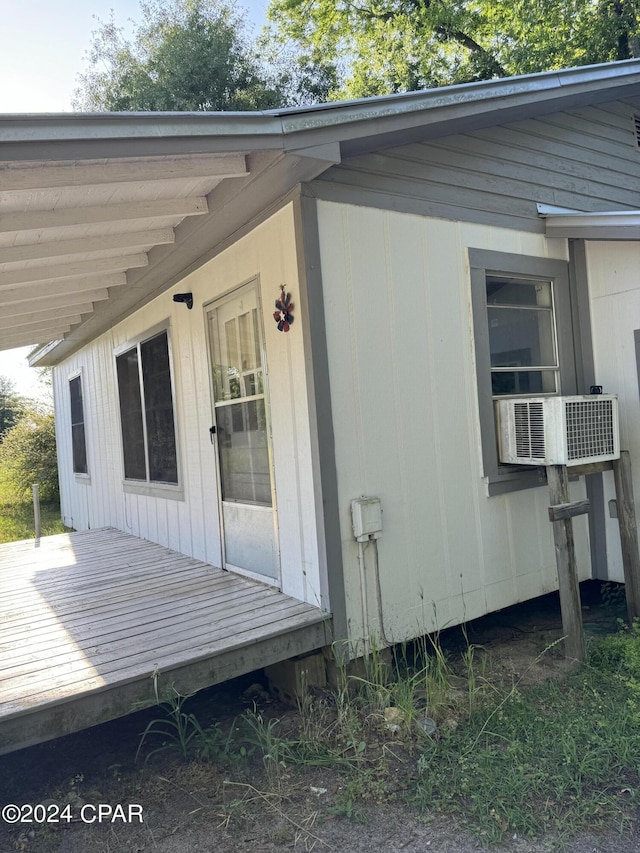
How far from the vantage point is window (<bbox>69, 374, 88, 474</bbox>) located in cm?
820

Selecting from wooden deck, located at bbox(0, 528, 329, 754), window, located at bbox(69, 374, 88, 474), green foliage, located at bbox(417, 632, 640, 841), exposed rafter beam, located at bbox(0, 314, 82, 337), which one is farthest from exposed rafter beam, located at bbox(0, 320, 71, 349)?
green foliage, located at bbox(417, 632, 640, 841)

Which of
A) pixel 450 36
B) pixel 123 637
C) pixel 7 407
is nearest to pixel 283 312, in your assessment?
pixel 123 637

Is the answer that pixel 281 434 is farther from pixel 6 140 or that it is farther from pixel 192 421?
pixel 6 140

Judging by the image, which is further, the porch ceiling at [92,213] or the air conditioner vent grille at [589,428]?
the air conditioner vent grille at [589,428]

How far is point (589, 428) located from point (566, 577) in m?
0.89

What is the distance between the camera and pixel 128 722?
326cm

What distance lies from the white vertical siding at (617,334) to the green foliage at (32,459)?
40.2ft

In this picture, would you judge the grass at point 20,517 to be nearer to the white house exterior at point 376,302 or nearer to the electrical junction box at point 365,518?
the white house exterior at point 376,302

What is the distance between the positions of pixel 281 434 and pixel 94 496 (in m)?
5.24

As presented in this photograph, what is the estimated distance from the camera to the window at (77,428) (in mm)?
8195

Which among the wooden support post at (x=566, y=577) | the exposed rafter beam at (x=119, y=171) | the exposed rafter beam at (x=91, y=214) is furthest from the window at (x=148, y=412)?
the wooden support post at (x=566, y=577)

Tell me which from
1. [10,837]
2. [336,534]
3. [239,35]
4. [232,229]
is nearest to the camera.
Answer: [10,837]

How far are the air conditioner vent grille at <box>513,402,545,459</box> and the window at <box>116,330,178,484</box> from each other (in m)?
2.77

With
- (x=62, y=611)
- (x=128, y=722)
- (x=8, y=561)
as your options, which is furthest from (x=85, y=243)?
(x=8, y=561)
